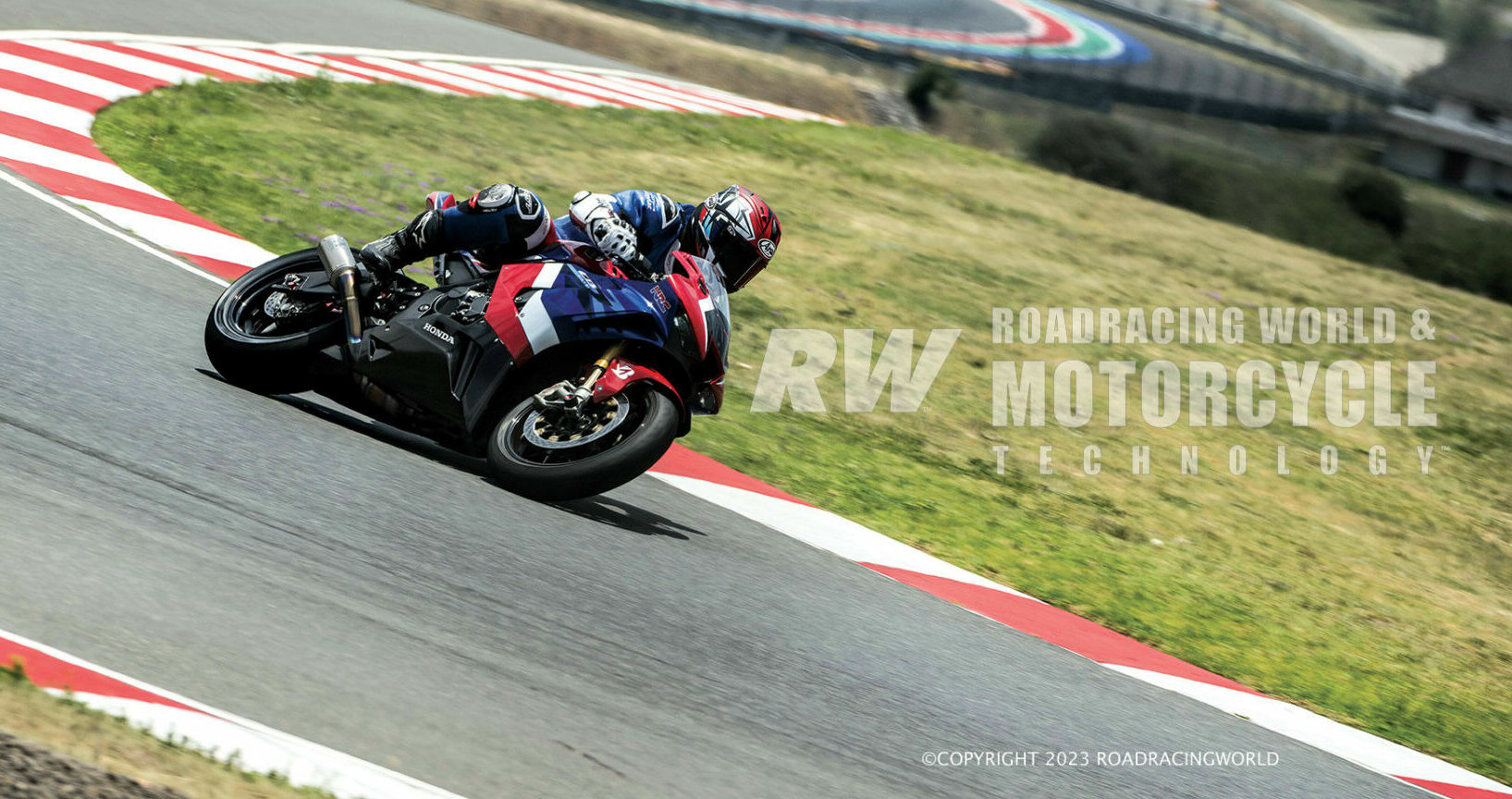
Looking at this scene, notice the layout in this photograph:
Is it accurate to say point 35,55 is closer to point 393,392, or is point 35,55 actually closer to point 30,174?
point 30,174

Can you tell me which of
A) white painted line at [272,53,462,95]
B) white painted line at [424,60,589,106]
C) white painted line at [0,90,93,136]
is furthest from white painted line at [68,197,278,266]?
white painted line at [424,60,589,106]

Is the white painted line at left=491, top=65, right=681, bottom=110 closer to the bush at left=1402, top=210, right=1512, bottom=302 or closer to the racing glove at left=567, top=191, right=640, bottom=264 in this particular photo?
the racing glove at left=567, top=191, right=640, bottom=264

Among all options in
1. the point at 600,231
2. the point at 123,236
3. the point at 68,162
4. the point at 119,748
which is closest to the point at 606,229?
the point at 600,231

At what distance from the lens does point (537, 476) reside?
5484mm

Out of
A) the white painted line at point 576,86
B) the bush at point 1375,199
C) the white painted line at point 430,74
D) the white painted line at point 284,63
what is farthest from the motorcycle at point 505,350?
the bush at point 1375,199

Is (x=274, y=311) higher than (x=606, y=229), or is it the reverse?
(x=606, y=229)

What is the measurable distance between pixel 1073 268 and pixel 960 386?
547 cm

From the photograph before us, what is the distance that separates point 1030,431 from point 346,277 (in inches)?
228

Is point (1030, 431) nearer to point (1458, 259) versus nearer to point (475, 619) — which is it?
point (475, 619)

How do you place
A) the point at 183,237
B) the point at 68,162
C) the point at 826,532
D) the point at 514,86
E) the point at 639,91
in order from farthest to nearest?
the point at 639,91 → the point at 514,86 → the point at 68,162 → the point at 183,237 → the point at 826,532

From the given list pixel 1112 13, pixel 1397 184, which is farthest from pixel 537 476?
pixel 1112 13

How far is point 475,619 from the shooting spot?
432 centimetres

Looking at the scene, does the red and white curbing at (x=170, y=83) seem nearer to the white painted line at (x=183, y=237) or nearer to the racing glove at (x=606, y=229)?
the white painted line at (x=183, y=237)

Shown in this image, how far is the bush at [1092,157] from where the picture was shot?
83.1ft
